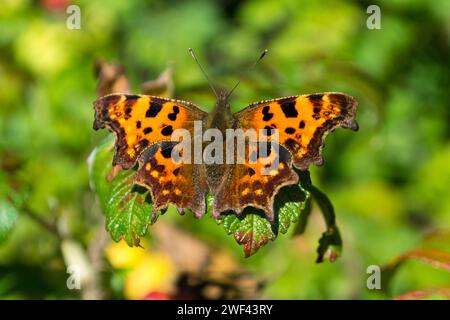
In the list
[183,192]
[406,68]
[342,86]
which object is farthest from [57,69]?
[183,192]

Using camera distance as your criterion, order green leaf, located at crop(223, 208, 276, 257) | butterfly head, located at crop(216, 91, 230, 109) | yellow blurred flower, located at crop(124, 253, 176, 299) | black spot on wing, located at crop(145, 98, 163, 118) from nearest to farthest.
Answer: green leaf, located at crop(223, 208, 276, 257)
black spot on wing, located at crop(145, 98, 163, 118)
butterfly head, located at crop(216, 91, 230, 109)
yellow blurred flower, located at crop(124, 253, 176, 299)

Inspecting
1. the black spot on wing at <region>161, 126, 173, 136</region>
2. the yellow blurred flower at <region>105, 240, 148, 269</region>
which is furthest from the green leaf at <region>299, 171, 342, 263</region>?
the yellow blurred flower at <region>105, 240, 148, 269</region>

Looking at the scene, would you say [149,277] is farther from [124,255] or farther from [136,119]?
[136,119]

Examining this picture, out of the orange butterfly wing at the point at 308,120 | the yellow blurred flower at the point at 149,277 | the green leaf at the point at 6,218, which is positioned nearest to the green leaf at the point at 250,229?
the orange butterfly wing at the point at 308,120

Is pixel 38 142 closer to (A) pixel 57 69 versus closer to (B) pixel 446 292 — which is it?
(A) pixel 57 69

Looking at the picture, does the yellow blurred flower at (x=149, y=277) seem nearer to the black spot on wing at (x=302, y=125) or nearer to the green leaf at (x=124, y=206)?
the green leaf at (x=124, y=206)

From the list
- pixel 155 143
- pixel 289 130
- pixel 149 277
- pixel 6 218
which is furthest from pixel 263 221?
pixel 149 277

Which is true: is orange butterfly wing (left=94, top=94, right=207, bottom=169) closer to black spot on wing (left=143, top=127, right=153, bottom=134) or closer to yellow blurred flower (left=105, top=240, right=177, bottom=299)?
black spot on wing (left=143, top=127, right=153, bottom=134)
